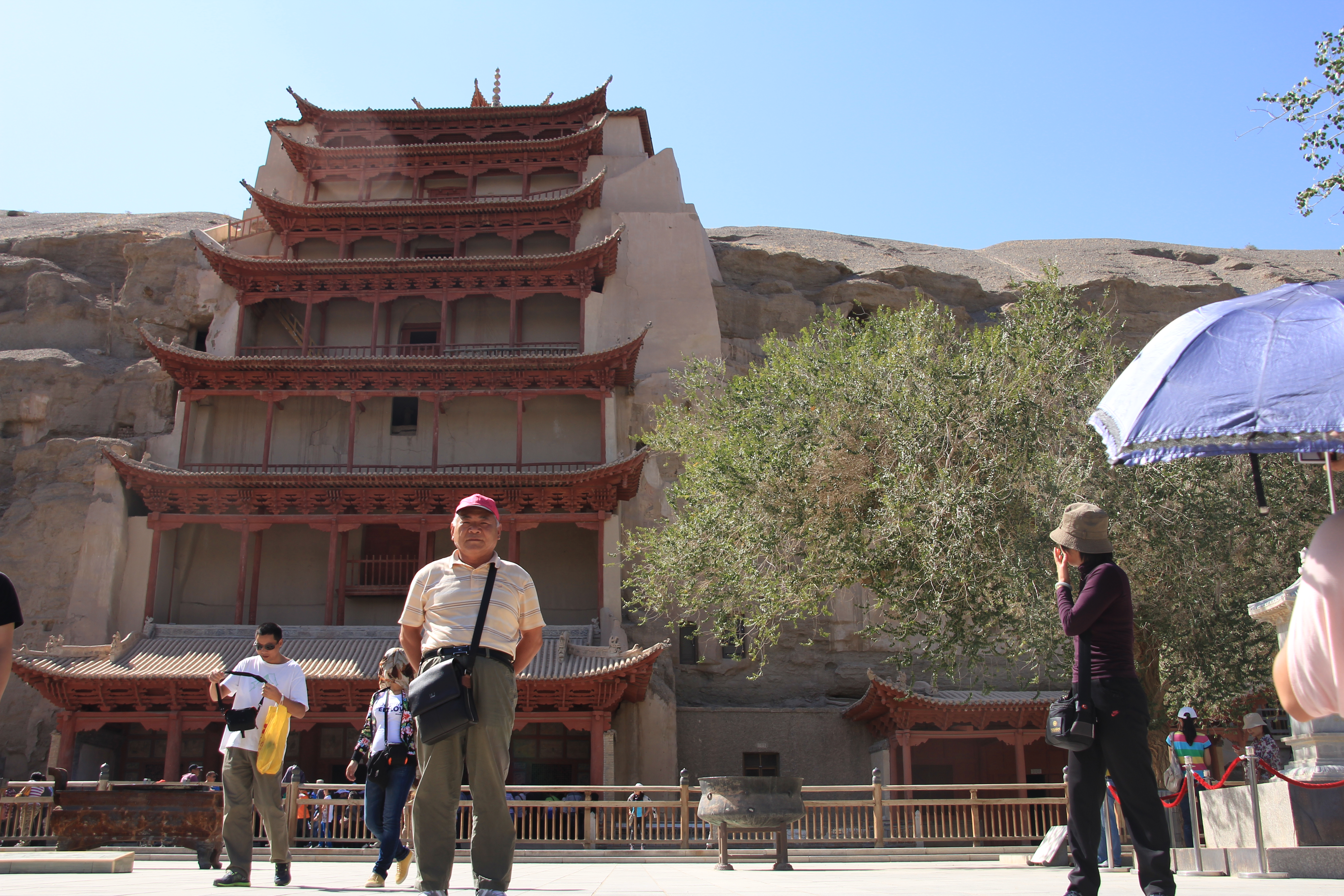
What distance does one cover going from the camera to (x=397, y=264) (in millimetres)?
24375

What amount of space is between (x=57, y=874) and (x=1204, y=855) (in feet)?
23.3

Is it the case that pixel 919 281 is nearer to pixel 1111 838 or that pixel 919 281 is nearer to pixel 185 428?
pixel 185 428

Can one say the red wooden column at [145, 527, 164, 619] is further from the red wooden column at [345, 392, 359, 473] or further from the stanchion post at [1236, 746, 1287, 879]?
the stanchion post at [1236, 746, 1287, 879]

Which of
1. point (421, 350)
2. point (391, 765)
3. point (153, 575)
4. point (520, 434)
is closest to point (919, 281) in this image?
point (520, 434)

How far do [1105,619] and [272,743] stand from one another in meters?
4.29

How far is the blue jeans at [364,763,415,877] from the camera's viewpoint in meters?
6.04

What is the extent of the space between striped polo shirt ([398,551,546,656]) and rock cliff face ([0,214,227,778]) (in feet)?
65.3

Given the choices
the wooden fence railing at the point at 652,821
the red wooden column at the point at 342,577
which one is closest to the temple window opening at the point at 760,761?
the wooden fence railing at the point at 652,821

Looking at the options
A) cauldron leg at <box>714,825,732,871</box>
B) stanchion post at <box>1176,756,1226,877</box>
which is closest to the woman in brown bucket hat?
stanchion post at <box>1176,756,1226,877</box>

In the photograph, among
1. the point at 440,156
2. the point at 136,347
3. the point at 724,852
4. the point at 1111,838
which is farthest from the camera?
the point at 440,156

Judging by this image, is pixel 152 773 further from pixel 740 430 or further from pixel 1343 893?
pixel 1343 893

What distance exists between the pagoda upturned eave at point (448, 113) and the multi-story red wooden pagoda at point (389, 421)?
0.06 m

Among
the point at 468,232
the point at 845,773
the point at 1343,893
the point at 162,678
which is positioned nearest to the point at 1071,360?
the point at 1343,893

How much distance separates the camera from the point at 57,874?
242 inches
